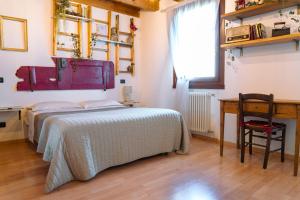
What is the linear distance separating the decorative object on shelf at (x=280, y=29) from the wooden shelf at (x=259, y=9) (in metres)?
0.21

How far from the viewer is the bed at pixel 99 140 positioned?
6.72 ft

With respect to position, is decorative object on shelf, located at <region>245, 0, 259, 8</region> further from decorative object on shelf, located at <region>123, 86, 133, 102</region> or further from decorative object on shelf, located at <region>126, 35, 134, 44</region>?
decorative object on shelf, located at <region>123, 86, 133, 102</region>

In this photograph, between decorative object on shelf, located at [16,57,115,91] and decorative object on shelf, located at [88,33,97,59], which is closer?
decorative object on shelf, located at [16,57,115,91]

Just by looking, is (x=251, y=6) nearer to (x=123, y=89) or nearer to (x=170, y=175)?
(x=170, y=175)

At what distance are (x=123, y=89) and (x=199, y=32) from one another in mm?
1876

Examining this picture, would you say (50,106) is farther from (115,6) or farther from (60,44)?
(115,6)

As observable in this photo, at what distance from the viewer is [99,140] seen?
227cm

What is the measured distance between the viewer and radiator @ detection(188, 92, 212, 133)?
3.63 meters

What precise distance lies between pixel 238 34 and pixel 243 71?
54cm

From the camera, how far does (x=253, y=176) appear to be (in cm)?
227

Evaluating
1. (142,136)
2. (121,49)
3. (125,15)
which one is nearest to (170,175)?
(142,136)

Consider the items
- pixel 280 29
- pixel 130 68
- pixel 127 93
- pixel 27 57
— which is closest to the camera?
pixel 280 29

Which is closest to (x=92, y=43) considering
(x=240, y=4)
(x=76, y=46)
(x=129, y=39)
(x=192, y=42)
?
(x=76, y=46)

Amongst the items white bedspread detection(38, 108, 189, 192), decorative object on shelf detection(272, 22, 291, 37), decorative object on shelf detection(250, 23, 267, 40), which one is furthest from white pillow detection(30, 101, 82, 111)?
decorative object on shelf detection(272, 22, 291, 37)
